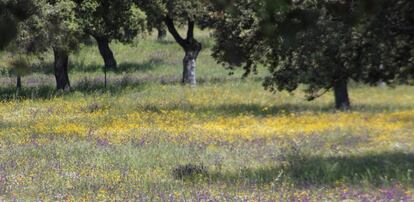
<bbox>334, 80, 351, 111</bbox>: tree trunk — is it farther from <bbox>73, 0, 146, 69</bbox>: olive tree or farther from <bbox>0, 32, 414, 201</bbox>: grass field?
<bbox>73, 0, 146, 69</bbox>: olive tree

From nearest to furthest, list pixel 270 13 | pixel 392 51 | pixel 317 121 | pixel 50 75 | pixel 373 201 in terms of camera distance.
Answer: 1. pixel 270 13
2. pixel 373 201
3. pixel 392 51
4. pixel 317 121
5. pixel 50 75

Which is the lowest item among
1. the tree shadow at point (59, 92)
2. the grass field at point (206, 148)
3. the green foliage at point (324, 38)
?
the tree shadow at point (59, 92)

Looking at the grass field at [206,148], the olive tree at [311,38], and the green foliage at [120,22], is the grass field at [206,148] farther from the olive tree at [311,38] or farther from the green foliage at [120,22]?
the green foliage at [120,22]

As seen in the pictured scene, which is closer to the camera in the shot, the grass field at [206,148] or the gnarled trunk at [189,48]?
the grass field at [206,148]

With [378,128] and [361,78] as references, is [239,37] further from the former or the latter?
[361,78]

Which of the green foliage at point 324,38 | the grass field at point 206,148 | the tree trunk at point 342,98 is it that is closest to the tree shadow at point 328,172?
the grass field at point 206,148

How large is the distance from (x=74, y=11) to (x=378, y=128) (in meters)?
14.4

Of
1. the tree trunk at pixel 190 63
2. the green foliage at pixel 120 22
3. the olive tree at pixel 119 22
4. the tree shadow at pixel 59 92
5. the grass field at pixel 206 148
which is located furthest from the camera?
the tree trunk at pixel 190 63

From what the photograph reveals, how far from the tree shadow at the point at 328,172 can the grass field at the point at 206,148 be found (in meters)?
0.02

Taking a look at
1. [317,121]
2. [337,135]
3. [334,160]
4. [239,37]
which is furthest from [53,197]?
[239,37]

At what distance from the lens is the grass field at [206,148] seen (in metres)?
7.84

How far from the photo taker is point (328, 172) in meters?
8.93

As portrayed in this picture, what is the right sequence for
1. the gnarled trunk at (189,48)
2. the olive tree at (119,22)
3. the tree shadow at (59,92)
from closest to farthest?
1. the olive tree at (119,22)
2. the tree shadow at (59,92)
3. the gnarled trunk at (189,48)

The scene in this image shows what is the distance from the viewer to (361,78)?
1063 centimetres
